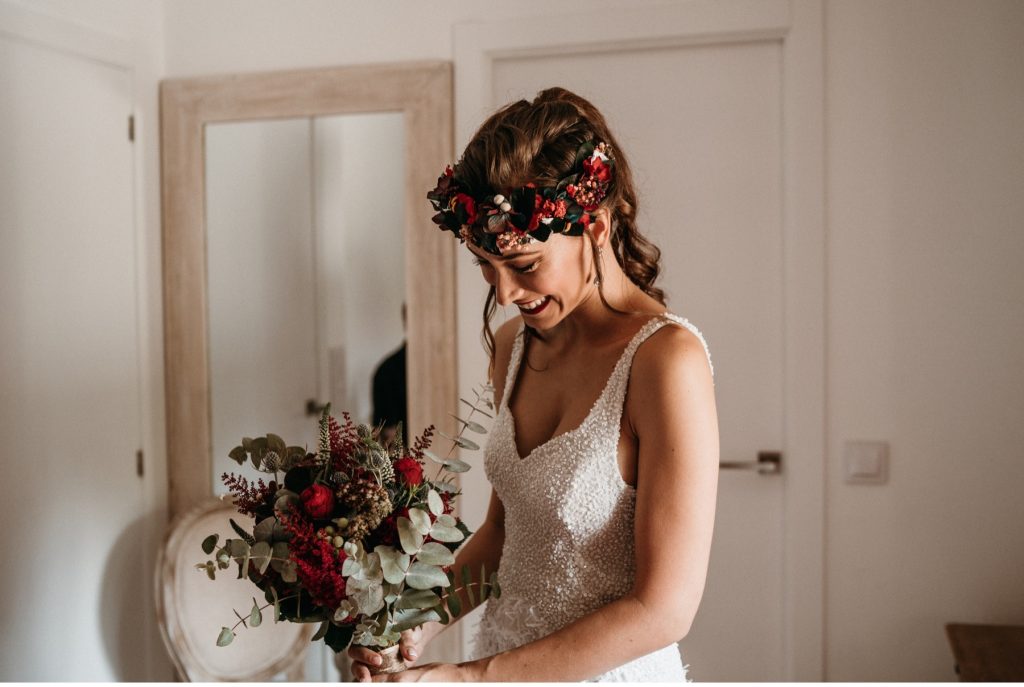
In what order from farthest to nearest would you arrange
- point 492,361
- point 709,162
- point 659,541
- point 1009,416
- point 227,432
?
point 227,432 < point 709,162 < point 1009,416 < point 492,361 < point 659,541

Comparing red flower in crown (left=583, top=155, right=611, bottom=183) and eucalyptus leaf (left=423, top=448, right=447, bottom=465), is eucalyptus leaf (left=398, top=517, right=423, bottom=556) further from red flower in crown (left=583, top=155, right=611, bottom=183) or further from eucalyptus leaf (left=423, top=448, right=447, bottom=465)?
red flower in crown (left=583, top=155, right=611, bottom=183)

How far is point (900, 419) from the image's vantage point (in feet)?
6.82

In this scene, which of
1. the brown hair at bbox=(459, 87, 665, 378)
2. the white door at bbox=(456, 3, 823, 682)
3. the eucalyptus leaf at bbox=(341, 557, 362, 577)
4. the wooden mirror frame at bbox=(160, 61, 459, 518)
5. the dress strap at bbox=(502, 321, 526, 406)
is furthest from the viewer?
the wooden mirror frame at bbox=(160, 61, 459, 518)

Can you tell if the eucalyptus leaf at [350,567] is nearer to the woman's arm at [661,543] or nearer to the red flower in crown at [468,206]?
the woman's arm at [661,543]

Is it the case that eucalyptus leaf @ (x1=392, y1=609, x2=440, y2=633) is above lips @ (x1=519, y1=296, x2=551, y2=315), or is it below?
below

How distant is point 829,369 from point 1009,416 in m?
0.42

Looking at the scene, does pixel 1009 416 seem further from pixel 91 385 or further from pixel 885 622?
pixel 91 385

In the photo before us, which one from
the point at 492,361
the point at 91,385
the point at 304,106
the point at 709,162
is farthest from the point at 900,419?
the point at 91,385

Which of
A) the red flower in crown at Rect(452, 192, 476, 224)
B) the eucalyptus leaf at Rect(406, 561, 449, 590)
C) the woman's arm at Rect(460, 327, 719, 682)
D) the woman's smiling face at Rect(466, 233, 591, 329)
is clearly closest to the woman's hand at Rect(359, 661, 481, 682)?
the woman's arm at Rect(460, 327, 719, 682)

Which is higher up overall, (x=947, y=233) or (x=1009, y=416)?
(x=947, y=233)

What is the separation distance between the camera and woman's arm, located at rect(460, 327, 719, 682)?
41.9 inches

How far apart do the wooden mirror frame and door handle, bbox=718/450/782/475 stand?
0.78 meters

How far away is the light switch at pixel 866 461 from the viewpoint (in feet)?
6.84

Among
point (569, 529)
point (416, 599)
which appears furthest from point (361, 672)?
point (569, 529)
